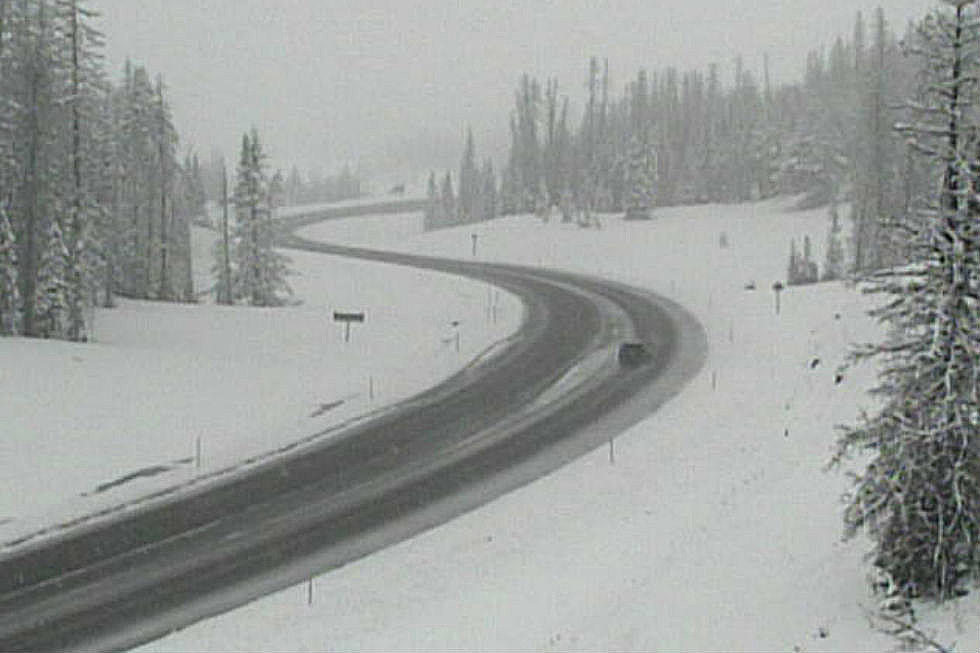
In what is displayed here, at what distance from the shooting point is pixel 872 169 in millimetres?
55312

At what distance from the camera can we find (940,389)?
11250 millimetres

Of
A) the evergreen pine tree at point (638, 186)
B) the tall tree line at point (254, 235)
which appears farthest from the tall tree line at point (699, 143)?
the tall tree line at point (254, 235)

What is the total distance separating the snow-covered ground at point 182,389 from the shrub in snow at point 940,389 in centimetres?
1789

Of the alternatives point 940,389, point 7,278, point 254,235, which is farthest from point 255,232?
point 940,389

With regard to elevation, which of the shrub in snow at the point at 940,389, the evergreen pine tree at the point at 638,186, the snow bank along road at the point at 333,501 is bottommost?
the snow bank along road at the point at 333,501

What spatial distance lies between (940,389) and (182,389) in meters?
25.0

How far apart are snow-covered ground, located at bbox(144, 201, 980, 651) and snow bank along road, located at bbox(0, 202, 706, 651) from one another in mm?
989

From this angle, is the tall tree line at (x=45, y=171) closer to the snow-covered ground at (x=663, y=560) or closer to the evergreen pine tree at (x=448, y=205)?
the snow-covered ground at (x=663, y=560)

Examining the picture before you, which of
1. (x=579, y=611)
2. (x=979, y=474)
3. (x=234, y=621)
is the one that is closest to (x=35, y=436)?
(x=234, y=621)

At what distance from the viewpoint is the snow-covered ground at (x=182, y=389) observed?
78.6 ft

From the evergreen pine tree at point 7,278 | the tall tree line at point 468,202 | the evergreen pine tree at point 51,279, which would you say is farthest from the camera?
the tall tree line at point 468,202

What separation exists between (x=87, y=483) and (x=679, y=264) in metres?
54.2

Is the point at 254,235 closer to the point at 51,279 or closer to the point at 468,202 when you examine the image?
the point at 51,279

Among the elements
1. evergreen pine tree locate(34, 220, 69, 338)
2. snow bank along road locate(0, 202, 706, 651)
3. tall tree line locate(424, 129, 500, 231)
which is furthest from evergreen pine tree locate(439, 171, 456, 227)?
evergreen pine tree locate(34, 220, 69, 338)
